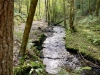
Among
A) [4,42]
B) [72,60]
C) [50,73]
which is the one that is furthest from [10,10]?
[72,60]

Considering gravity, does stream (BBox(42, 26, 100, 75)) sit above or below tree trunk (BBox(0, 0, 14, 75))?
below

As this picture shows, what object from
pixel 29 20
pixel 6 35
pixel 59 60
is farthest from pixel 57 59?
pixel 6 35

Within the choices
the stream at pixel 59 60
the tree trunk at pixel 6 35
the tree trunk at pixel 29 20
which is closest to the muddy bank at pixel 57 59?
the stream at pixel 59 60

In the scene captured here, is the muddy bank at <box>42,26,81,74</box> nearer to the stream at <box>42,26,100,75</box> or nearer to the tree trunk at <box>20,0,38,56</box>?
the stream at <box>42,26,100,75</box>

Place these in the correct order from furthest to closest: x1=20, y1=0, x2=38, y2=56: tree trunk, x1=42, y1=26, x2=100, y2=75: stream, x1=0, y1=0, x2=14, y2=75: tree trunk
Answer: x1=42, y1=26, x2=100, y2=75: stream → x1=20, y1=0, x2=38, y2=56: tree trunk → x1=0, y1=0, x2=14, y2=75: tree trunk

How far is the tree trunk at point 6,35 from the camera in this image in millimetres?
2412

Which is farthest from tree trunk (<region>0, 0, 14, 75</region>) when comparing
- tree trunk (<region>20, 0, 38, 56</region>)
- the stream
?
the stream

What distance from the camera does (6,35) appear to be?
8.20 feet

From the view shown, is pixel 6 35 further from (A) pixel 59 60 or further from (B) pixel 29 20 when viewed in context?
(A) pixel 59 60

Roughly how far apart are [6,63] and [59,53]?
30.4 feet

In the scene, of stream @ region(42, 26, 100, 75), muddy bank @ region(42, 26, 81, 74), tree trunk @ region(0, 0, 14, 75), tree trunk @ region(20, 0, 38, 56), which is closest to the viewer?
tree trunk @ region(0, 0, 14, 75)

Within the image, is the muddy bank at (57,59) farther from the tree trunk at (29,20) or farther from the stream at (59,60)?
the tree trunk at (29,20)

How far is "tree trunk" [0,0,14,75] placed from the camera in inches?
95.0

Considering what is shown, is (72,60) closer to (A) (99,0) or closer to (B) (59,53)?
(B) (59,53)
